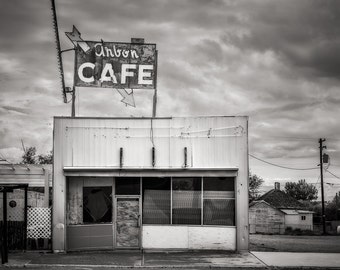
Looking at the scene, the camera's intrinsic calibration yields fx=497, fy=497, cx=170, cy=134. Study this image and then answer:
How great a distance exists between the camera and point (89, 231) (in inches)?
767

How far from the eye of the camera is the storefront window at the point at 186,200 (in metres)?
19.7

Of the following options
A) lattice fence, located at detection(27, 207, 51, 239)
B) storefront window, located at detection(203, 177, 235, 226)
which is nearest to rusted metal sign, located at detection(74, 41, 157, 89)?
storefront window, located at detection(203, 177, 235, 226)

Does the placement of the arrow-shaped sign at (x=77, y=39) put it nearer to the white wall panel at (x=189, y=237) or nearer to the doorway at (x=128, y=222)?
the doorway at (x=128, y=222)

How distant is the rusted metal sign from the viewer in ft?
69.3

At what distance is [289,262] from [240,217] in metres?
3.48

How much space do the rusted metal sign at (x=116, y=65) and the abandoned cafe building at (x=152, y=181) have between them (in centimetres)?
209

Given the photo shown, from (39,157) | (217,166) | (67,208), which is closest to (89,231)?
(67,208)

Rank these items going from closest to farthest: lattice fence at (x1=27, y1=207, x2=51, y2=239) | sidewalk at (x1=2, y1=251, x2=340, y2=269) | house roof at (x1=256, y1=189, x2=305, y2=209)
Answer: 1. sidewalk at (x1=2, y1=251, x2=340, y2=269)
2. lattice fence at (x1=27, y1=207, x2=51, y2=239)
3. house roof at (x1=256, y1=189, x2=305, y2=209)

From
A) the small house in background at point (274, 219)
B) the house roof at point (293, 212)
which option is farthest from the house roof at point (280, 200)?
the small house in background at point (274, 219)

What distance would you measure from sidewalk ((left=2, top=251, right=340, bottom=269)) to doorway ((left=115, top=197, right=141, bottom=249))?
65 cm

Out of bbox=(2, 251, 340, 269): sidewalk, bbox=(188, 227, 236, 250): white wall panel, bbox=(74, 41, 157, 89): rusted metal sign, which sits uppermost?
bbox=(74, 41, 157, 89): rusted metal sign

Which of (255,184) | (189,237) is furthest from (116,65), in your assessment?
(255,184)

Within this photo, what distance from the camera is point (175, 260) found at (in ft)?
55.5

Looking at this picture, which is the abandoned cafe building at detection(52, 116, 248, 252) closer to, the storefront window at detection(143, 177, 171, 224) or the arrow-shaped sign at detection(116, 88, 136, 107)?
the storefront window at detection(143, 177, 171, 224)
